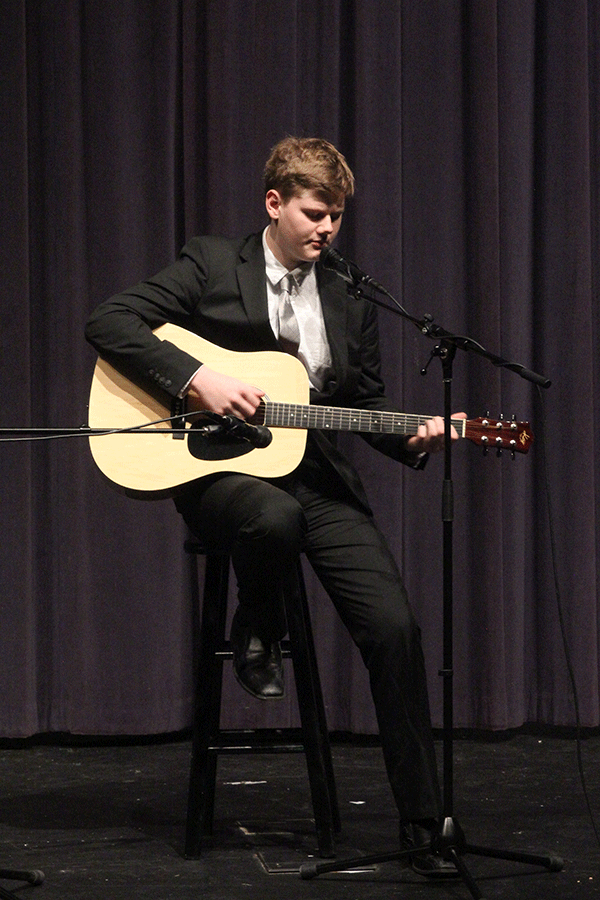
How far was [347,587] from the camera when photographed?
2.73 metres

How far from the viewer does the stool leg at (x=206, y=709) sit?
8.69 feet

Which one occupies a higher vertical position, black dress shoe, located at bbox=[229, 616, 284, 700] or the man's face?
the man's face

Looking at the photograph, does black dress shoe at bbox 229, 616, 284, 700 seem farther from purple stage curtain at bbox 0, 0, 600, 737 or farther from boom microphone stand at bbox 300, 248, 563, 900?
purple stage curtain at bbox 0, 0, 600, 737

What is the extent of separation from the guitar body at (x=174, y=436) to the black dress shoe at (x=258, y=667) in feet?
1.32

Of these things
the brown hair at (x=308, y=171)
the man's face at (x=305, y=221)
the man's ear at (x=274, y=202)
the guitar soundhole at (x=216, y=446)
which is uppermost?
the brown hair at (x=308, y=171)

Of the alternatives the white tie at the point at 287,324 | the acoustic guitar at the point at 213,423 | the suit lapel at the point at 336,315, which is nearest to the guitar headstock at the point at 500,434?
the acoustic guitar at the point at 213,423

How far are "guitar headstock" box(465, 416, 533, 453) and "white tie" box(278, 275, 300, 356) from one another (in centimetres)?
51

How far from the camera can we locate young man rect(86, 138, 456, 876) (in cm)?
257

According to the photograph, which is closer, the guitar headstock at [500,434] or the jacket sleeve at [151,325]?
the jacket sleeve at [151,325]

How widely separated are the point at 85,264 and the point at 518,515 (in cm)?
180

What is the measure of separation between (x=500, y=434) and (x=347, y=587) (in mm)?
574

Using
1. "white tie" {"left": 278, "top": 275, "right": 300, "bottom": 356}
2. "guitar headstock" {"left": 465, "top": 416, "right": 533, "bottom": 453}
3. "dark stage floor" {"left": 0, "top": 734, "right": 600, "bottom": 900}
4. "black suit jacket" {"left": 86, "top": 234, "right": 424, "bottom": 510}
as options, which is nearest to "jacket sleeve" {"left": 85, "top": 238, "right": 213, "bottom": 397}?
"black suit jacket" {"left": 86, "top": 234, "right": 424, "bottom": 510}

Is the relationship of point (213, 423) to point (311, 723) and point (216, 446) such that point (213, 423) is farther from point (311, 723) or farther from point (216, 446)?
point (311, 723)

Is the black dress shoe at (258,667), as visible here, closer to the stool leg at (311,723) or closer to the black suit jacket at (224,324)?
the stool leg at (311,723)
